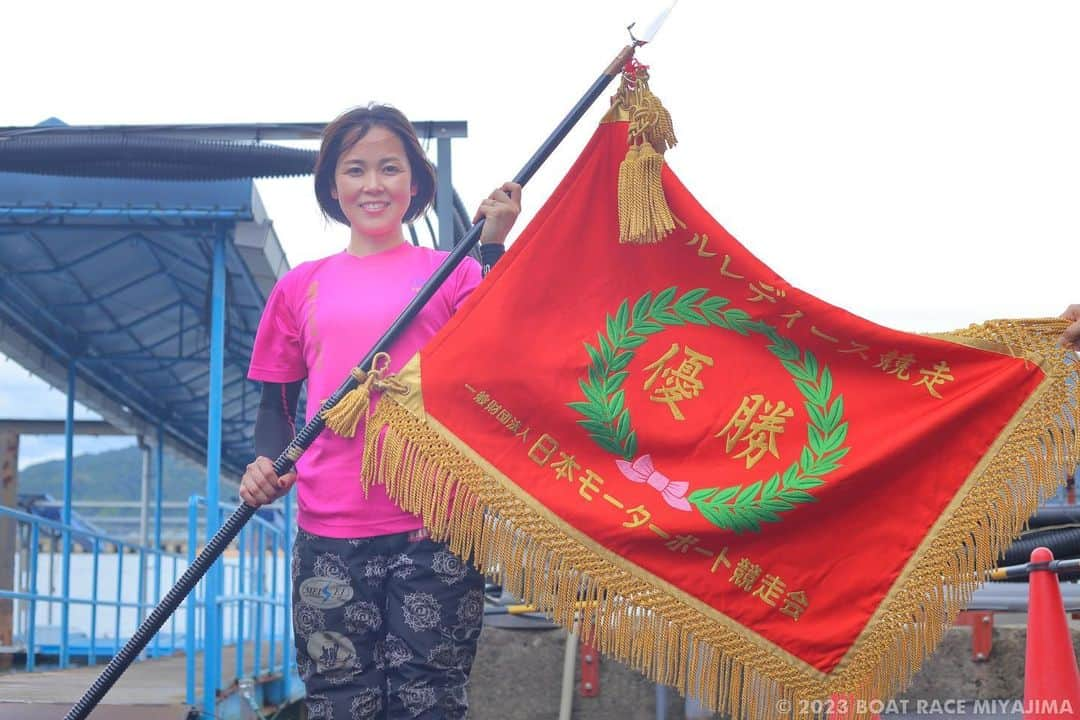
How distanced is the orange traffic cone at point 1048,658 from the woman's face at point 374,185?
2.01m

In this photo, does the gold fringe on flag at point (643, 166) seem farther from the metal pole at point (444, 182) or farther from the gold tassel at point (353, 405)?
the metal pole at point (444, 182)

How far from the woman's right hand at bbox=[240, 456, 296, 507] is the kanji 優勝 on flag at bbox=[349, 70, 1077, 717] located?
11.4 inches

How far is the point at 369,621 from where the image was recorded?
2.61 m

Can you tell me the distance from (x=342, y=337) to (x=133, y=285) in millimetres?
5364

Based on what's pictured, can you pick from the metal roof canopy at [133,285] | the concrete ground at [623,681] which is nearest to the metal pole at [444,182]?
the metal roof canopy at [133,285]

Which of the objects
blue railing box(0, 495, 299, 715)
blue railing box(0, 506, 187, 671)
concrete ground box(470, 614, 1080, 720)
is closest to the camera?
concrete ground box(470, 614, 1080, 720)

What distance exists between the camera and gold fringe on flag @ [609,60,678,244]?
2.79 meters

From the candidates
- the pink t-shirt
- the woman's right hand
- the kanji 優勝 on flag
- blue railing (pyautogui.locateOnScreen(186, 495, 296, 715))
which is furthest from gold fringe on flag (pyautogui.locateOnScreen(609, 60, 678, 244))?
blue railing (pyautogui.locateOnScreen(186, 495, 296, 715))

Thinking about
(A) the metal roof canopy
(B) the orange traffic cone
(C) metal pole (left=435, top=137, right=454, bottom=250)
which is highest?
(C) metal pole (left=435, top=137, right=454, bottom=250)

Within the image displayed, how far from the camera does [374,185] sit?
2861mm

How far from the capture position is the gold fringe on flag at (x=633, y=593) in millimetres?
2623

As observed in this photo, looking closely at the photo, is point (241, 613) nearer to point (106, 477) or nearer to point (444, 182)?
point (444, 182)

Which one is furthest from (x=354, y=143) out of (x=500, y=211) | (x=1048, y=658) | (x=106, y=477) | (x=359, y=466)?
(x=106, y=477)

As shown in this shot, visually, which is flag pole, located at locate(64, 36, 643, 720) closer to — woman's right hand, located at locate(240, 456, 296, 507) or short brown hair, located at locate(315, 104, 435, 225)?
woman's right hand, located at locate(240, 456, 296, 507)
